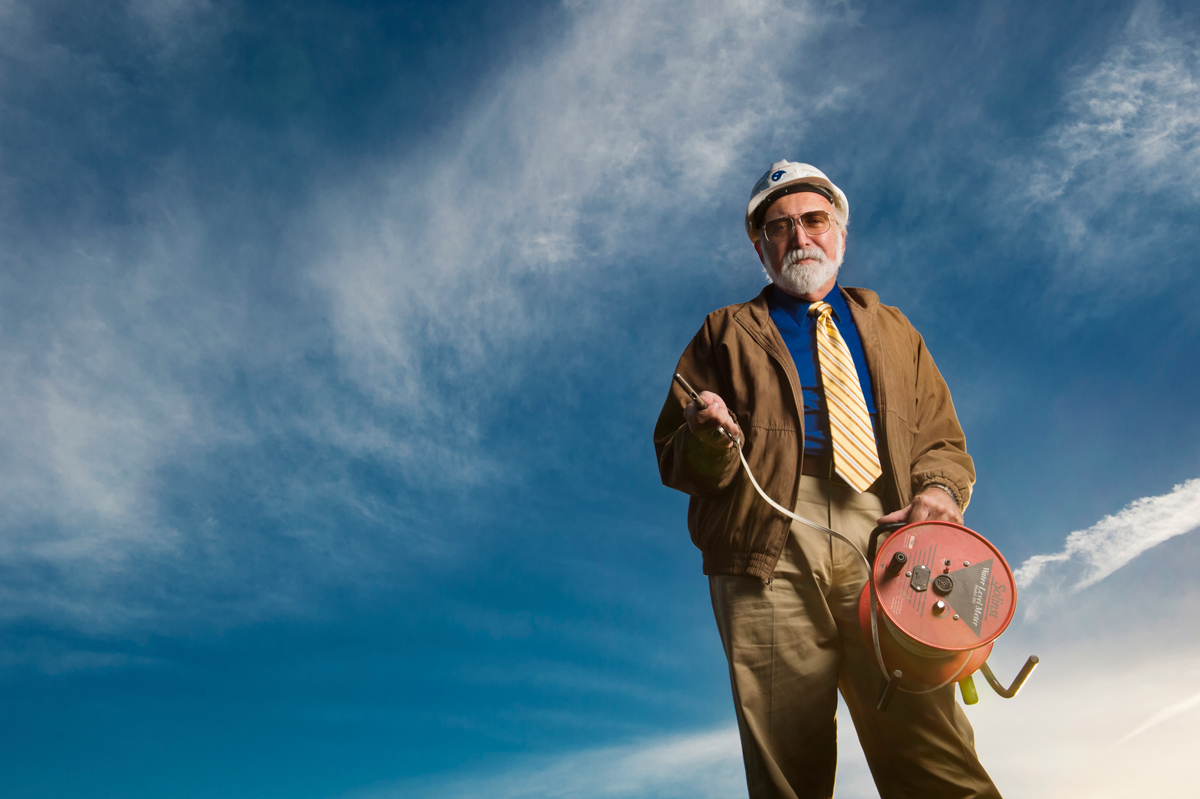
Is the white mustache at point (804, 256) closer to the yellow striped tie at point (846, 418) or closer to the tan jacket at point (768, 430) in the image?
the tan jacket at point (768, 430)

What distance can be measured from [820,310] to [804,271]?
0.81 ft

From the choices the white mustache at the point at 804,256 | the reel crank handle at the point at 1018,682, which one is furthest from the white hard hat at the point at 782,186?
the reel crank handle at the point at 1018,682

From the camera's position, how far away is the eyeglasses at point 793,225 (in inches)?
181

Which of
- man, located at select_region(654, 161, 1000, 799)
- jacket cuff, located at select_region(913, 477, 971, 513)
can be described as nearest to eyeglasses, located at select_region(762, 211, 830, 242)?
man, located at select_region(654, 161, 1000, 799)

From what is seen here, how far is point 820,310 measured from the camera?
4414 millimetres

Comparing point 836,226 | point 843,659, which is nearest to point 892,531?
point 843,659

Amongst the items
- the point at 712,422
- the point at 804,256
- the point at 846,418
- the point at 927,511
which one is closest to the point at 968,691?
the point at 927,511

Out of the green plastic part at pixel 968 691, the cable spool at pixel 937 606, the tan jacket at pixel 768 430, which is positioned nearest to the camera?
the cable spool at pixel 937 606

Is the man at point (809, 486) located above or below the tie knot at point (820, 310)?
below

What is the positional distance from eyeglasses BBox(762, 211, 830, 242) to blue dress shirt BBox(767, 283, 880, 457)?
0.99 feet

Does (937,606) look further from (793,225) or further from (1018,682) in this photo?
(793,225)

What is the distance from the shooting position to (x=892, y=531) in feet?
12.4

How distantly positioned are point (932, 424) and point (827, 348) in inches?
29.7

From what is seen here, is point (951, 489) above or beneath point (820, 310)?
beneath
